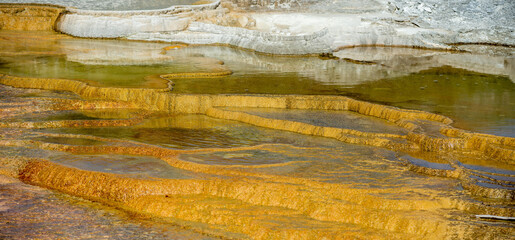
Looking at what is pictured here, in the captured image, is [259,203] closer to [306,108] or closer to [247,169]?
[247,169]

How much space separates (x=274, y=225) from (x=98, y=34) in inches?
533

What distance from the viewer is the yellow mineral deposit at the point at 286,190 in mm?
4332

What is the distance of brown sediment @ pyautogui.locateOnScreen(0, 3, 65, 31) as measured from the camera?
666 inches

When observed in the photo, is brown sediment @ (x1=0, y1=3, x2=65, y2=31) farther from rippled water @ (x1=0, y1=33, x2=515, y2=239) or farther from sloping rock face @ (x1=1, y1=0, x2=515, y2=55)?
rippled water @ (x1=0, y1=33, x2=515, y2=239)

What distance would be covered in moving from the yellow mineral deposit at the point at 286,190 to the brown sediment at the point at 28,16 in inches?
407

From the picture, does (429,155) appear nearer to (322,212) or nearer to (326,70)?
(322,212)

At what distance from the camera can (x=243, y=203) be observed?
4789 millimetres

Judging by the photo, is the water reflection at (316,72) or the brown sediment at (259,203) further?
the water reflection at (316,72)

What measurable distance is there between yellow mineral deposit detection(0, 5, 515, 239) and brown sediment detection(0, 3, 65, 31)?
1035 centimetres

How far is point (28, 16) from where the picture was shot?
17.2 metres

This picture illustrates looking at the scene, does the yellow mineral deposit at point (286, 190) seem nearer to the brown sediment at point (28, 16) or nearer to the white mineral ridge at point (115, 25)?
the white mineral ridge at point (115, 25)

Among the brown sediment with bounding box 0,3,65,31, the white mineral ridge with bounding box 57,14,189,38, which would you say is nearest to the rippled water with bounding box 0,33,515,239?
the white mineral ridge with bounding box 57,14,189,38

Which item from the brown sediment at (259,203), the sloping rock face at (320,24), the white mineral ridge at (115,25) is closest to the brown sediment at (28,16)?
the sloping rock face at (320,24)

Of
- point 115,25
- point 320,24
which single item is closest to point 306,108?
point 320,24
